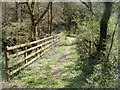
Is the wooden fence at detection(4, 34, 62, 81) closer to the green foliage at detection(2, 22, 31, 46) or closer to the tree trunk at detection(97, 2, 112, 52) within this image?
the green foliage at detection(2, 22, 31, 46)

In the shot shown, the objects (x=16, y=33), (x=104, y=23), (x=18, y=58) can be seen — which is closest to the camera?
(x=104, y=23)

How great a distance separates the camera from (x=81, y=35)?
8.36 meters

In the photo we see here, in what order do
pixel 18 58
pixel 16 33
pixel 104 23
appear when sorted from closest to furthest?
pixel 104 23 < pixel 18 58 < pixel 16 33

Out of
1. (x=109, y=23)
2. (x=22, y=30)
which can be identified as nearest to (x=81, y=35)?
(x=109, y=23)

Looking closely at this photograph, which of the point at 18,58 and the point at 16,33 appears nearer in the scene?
the point at 18,58

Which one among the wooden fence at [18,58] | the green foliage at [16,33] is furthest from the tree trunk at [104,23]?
the green foliage at [16,33]

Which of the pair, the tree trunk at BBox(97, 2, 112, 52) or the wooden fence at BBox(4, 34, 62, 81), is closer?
the wooden fence at BBox(4, 34, 62, 81)

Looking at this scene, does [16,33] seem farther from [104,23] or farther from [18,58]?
[104,23]

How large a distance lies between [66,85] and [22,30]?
8.39 metres

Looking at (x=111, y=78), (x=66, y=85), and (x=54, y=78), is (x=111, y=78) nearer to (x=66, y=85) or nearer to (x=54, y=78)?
(x=66, y=85)

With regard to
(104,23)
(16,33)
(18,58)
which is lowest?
(18,58)

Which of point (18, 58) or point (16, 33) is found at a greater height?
point (16, 33)

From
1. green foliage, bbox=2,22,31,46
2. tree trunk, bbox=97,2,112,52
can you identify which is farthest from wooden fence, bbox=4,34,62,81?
tree trunk, bbox=97,2,112,52

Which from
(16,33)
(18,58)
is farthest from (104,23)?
(16,33)
